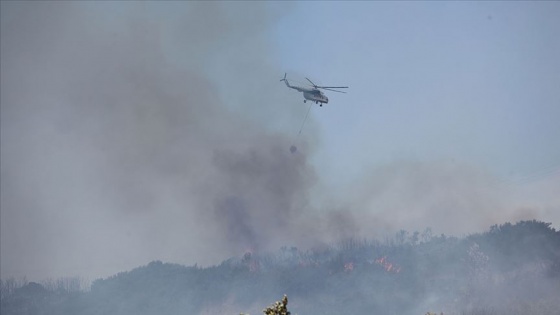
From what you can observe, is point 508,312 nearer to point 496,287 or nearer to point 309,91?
point 496,287

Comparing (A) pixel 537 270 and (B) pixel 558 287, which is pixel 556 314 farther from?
(A) pixel 537 270

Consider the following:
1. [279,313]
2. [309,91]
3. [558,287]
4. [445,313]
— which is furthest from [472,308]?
[279,313]

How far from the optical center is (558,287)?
185m

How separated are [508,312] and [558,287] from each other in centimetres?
1830

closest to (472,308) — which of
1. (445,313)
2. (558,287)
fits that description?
(445,313)

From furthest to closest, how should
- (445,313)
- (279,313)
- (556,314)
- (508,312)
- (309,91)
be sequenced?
1. (445,313)
2. (508,312)
3. (556,314)
4. (309,91)
5. (279,313)

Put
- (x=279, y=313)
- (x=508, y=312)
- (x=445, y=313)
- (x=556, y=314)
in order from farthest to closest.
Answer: (x=445, y=313) < (x=508, y=312) < (x=556, y=314) < (x=279, y=313)

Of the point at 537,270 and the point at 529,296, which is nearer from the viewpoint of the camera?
the point at 529,296

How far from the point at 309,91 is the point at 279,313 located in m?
82.5

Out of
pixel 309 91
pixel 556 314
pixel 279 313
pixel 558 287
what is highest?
pixel 309 91

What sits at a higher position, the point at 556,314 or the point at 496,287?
the point at 496,287

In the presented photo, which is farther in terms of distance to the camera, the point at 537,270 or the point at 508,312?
the point at 537,270

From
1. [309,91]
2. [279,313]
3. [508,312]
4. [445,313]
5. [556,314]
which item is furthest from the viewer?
[445,313]

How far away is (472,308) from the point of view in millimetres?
189500
